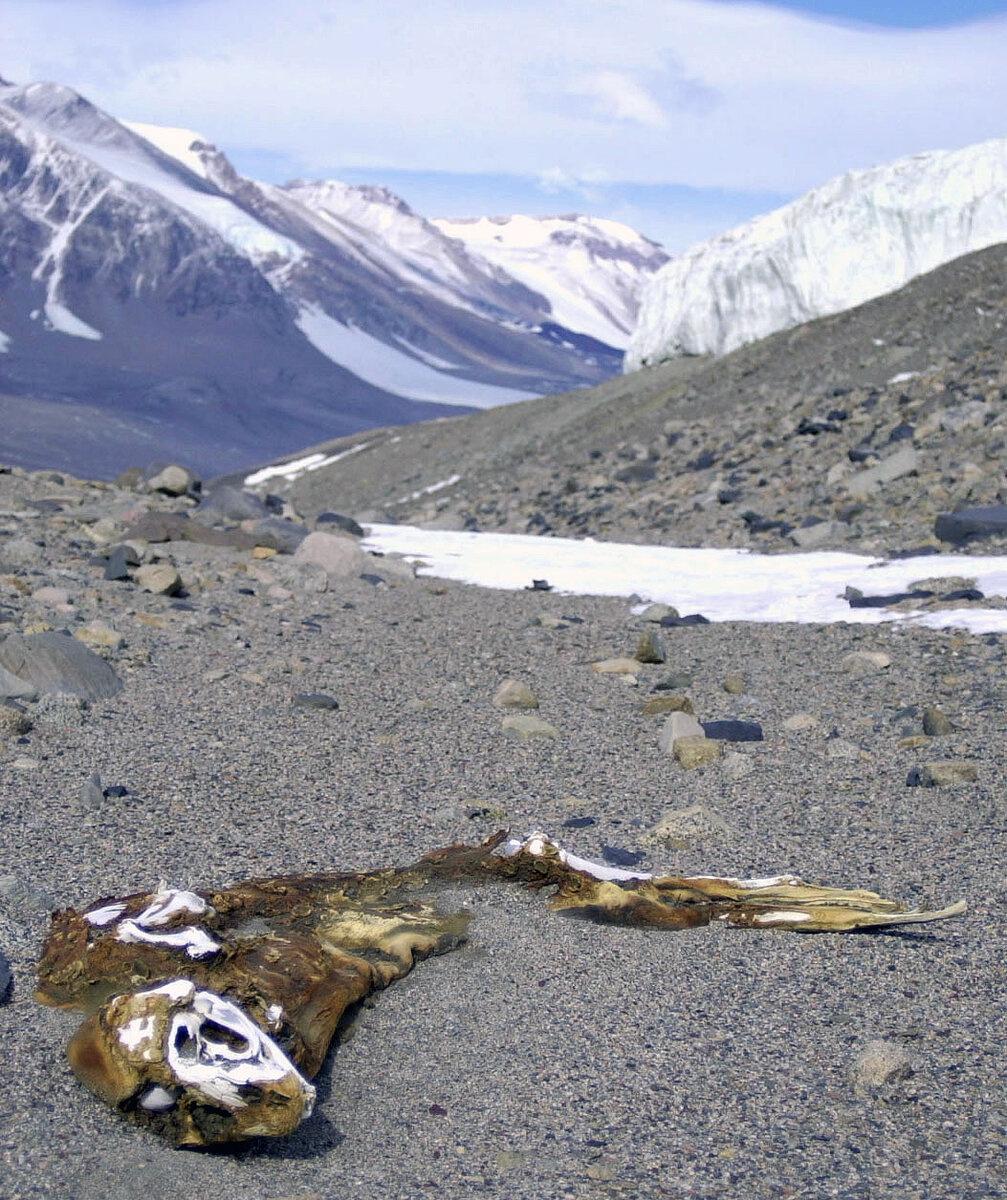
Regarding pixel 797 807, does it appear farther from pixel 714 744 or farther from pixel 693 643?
pixel 693 643

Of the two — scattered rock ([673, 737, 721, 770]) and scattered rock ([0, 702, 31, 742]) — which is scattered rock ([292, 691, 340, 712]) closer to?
scattered rock ([0, 702, 31, 742])

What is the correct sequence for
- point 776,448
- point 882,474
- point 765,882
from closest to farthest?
point 765,882, point 882,474, point 776,448

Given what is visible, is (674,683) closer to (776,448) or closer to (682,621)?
Answer: (682,621)

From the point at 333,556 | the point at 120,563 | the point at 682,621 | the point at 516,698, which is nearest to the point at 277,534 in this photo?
the point at 333,556

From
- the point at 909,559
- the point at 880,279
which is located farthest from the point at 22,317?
the point at 909,559

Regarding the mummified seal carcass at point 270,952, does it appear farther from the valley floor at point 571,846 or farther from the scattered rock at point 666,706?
the scattered rock at point 666,706

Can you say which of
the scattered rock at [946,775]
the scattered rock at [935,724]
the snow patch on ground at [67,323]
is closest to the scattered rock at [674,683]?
the scattered rock at [935,724]

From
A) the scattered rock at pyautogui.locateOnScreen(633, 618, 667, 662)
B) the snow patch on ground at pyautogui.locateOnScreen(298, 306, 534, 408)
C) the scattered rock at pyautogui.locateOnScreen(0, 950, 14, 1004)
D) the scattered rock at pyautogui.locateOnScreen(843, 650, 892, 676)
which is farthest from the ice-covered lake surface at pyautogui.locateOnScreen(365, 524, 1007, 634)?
the snow patch on ground at pyautogui.locateOnScreen(298, 306, 534, 408)
